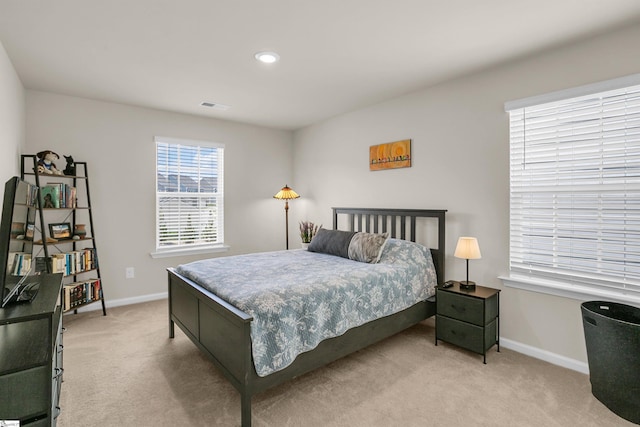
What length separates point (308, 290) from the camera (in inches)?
85.7

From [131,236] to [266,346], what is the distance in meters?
3.00

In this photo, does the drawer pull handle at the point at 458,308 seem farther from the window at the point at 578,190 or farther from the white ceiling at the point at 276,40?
the white ceiling at the point at 276,40

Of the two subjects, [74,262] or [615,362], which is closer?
[615,362]

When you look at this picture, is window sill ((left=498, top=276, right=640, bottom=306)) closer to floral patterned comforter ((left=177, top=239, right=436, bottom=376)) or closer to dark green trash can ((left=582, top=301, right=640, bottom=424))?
dark green trash can ((left=582, top=301, right=640, bottom=424))

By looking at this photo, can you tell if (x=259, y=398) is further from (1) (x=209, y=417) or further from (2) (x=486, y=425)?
(2) (x=486, y=425)

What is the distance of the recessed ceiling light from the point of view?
259 cm

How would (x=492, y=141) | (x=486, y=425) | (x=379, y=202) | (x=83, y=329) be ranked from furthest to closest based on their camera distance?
(x=379, y=202) → (x=83, y=329) → (x=492, y=141) → (x=486, y=425)

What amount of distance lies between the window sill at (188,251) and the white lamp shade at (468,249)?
10.7 feet

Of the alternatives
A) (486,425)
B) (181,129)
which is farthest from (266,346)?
(181,129)

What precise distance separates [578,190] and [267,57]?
2661 mm

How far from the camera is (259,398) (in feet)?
6.91

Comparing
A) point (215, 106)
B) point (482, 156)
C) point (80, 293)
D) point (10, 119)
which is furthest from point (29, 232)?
point (482, 156)

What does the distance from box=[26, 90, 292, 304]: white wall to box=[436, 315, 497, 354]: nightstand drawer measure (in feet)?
10.3

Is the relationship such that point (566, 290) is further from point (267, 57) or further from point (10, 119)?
point (10, 119)
